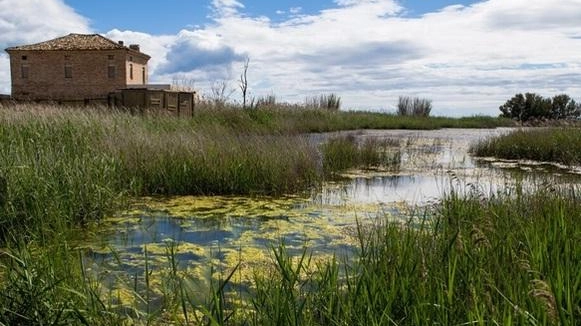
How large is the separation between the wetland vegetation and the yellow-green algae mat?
3cm

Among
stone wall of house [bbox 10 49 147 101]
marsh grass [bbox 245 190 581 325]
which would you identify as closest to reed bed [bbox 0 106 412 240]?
marsh grass [bbox 245 190 581 325]

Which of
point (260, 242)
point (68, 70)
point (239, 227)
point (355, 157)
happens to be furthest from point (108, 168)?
point (68, 70)

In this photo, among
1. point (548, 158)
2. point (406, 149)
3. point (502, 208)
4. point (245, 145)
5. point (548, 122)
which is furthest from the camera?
point (548, 122)

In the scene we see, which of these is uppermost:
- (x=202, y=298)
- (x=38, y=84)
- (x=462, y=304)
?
(x=38, y=84)

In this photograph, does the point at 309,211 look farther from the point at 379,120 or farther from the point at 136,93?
the point at 379,120

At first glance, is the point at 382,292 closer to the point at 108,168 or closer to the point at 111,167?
the point at 108,168

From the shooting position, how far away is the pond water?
4062 mm

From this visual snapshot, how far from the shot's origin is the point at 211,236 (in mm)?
5105

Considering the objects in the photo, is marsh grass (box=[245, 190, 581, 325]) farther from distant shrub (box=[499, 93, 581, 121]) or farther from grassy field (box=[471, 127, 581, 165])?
distant shrub (box=[499, 93, 581, 121])

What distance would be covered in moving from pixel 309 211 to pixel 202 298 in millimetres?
3055

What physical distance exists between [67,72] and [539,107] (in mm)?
28127

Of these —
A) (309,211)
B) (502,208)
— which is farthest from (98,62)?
(502,208)

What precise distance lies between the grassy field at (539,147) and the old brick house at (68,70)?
2426cm

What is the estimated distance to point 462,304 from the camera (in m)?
2.28
